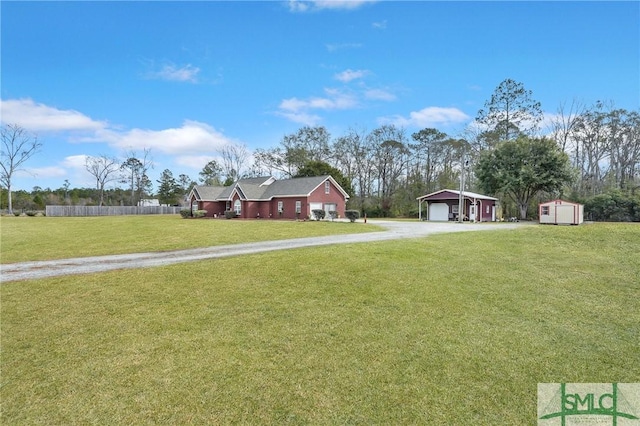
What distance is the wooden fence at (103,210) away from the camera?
53316 millimetres

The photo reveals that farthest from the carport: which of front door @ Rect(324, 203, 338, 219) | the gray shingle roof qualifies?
the gray shingle roof

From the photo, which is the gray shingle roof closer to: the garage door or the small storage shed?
the garage door

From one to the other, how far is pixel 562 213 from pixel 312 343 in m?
29.9

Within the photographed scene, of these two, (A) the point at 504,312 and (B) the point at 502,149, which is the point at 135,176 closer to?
(B) the point at 502,149

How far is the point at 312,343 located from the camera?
16.6 feet

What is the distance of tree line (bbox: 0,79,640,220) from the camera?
111 ft

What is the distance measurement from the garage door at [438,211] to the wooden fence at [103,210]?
139ft

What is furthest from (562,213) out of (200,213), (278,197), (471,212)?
(200,213)

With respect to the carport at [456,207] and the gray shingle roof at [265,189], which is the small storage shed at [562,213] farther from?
the gray shingle roof at [265,189]

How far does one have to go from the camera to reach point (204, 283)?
25.7 feet

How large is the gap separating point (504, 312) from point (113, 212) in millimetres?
64956

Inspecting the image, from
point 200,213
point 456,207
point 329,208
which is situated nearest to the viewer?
point 456,207

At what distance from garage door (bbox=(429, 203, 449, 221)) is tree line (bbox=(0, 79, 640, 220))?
431 centimetres

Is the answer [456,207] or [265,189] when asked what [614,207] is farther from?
[265,189]
